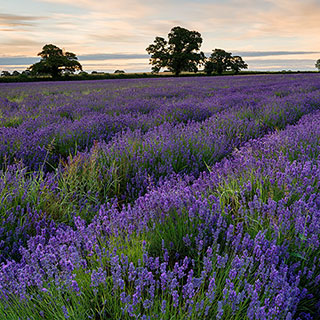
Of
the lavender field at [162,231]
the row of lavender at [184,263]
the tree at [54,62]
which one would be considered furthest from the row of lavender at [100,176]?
the tree at [54,62]

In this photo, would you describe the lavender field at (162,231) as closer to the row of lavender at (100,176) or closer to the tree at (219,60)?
the row of lavender at (100,176)

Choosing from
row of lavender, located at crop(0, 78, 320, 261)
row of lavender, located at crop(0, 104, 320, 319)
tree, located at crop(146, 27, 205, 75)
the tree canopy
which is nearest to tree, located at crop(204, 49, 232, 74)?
the tree canopy

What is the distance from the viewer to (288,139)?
3.45 m

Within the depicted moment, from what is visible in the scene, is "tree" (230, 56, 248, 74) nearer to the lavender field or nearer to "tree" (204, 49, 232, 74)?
"tree" (204, 49, 232, 74)

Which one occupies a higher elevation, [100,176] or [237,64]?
[237,64]

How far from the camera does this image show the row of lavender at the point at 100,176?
2289 millimetres

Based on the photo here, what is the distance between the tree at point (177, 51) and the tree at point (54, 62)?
39.9 ft

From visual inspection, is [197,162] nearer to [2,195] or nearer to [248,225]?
[248,225]

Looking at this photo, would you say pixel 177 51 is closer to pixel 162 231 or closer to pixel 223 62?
pixel 223 62

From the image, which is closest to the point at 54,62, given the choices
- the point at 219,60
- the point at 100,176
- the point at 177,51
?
the point at 177,51

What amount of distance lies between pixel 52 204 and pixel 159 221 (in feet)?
3.54

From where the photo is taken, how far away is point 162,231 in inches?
73.2

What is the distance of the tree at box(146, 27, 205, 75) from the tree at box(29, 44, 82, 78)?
12.2 m

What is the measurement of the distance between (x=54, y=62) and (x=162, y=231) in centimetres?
4639
